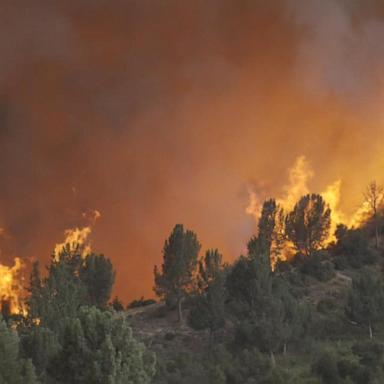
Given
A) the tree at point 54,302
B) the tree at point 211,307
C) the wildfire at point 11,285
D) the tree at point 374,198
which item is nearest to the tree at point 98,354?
the tree at point 54,302

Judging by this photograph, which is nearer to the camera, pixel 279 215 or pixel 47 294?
pixel 47 294

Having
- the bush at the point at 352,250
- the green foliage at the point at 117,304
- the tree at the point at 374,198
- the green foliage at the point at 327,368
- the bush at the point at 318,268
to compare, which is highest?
the tree at the point at 374,198

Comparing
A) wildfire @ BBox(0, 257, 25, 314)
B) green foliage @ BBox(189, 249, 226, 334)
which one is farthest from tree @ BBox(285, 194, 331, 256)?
wildfire @ BBox(0, 257, 25, 314)

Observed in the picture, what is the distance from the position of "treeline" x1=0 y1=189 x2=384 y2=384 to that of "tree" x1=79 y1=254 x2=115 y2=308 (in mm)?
112

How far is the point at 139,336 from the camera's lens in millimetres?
54219

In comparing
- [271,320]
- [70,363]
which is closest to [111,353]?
[70,363]

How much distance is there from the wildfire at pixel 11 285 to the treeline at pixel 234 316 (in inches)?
376

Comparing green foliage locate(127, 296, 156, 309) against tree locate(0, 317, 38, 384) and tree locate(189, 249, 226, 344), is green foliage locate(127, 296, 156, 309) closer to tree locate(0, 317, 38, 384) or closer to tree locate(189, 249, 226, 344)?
tree locate(189, 249, 226, 344)

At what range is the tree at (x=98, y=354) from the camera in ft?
86.1

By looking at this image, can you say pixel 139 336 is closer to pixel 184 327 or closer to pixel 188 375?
pixel 184 327

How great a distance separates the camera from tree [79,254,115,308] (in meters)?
63.4

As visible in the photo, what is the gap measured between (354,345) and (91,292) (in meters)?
29.0

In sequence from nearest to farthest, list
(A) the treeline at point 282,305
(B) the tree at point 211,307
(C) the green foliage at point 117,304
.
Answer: (A) the treeline at point 282,305, (B) the tree at point 211,307, (C) the green foliage at point 117,304

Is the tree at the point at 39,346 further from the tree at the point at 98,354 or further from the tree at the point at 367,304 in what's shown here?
the tree at the point at 367,304
